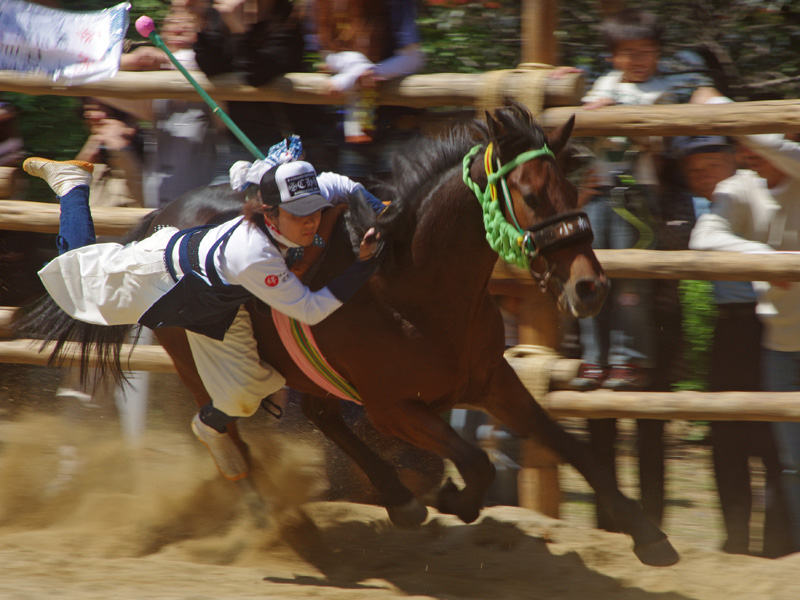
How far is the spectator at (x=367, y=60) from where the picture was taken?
4.05 metres

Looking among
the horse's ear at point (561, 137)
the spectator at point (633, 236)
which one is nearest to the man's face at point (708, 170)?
the spectator at point (633, 236)

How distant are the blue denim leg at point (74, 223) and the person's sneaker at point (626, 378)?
2.45m

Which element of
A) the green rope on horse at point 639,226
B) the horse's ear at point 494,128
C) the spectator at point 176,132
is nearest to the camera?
the horse's ear at point 494,128

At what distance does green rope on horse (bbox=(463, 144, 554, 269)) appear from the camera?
290 centimetres

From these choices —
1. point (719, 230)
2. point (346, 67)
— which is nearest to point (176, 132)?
point (346, 67)

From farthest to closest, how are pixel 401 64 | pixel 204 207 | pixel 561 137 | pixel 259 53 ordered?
pixel 259 53 → pixel 401 64 → pixel 204 207 → pixel 561 137

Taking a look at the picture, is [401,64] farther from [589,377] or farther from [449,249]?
[589,377]

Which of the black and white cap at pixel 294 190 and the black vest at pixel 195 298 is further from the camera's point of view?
the black vest at pixel 195 298

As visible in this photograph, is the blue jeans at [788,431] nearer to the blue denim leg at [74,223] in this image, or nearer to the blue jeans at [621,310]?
the blue jeans at [621,310]

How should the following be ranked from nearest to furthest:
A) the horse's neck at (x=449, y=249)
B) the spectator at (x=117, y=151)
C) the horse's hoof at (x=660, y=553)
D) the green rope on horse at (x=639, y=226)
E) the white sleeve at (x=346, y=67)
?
the horse's neck at (x=449, y=249) < the horse's hoof at (x=660, y=553) < the white sleeve at (x=346, y=67) < the green rope on horse at (x=639, y=226) < the spectator at (x=117, y=151)

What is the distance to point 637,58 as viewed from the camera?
4.18 meters

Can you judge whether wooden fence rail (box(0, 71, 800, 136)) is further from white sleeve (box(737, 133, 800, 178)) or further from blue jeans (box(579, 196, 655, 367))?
blue jeans (box(579, 196, 655, 367))

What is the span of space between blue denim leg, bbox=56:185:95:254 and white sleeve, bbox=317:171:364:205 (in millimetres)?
1108

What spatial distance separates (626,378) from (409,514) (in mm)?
1247
